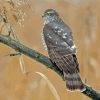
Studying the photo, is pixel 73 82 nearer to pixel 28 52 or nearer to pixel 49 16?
pixel 28 52

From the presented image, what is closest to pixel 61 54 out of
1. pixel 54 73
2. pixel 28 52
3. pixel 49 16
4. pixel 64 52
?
pixel 64 52

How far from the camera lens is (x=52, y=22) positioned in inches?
170

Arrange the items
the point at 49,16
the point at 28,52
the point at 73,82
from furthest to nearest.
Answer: the point at 49,16 → the point at 73,82 → the point at 28,52

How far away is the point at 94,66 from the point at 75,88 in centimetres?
326

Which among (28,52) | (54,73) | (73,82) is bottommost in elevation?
(54,73)

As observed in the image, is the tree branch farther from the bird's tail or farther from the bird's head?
the bird's head

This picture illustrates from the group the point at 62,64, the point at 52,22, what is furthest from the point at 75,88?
the point at 52,22

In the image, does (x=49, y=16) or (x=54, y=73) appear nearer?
(x=49, y=16)

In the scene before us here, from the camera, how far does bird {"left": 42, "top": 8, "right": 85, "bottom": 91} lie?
347cm

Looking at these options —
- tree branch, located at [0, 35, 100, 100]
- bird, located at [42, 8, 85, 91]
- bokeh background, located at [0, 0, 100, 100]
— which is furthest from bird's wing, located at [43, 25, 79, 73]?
bokeh background, located at [0, 0, 100, 100]

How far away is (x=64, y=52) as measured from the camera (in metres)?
3.56

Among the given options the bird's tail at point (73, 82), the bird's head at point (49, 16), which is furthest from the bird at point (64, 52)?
the bird's head at point (49, 16)

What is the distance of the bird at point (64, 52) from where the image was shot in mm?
3471

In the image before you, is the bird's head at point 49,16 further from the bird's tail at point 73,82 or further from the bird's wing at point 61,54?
the bird's tail at point 73,82
